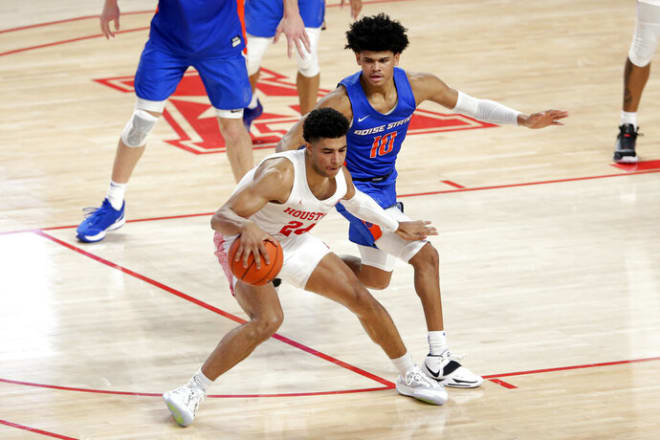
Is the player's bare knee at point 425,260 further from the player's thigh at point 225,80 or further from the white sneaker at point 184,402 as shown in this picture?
the player's thigh at point 225,80

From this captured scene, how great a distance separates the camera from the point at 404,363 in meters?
4.66

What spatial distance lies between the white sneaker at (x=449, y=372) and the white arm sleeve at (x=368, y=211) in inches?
22.7

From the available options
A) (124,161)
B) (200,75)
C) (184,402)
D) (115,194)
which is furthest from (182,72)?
(184,402)

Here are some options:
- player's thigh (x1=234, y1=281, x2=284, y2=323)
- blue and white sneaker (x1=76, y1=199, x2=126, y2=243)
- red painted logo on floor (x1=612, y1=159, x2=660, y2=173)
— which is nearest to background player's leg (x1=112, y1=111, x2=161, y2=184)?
blue and white sneaker (x1=76, y1=199, x2=126, y2=243)

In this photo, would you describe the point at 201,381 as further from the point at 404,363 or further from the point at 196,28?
the point at 196,28

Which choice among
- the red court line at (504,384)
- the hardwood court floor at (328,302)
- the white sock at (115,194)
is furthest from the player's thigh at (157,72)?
the red court line at (504,384)

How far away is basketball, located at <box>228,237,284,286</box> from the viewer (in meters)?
4.21

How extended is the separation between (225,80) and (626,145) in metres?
3.12

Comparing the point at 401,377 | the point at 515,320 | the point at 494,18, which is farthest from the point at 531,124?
the point at 494,18

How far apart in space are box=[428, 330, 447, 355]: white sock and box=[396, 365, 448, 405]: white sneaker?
0.21 meters

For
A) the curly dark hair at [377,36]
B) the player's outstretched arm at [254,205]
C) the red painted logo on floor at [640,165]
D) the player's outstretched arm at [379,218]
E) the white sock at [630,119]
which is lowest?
the red painted logo on floor at [640,165]

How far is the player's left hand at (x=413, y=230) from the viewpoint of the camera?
4758mm

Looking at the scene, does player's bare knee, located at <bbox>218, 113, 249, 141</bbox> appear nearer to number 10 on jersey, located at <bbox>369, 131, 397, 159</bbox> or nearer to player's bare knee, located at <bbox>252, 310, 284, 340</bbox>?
number 10 on jersey, located at <bbox>369, 131, 397, 159</bbox>

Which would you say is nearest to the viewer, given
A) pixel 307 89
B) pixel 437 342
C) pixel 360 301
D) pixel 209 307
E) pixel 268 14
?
pixel 360 301
